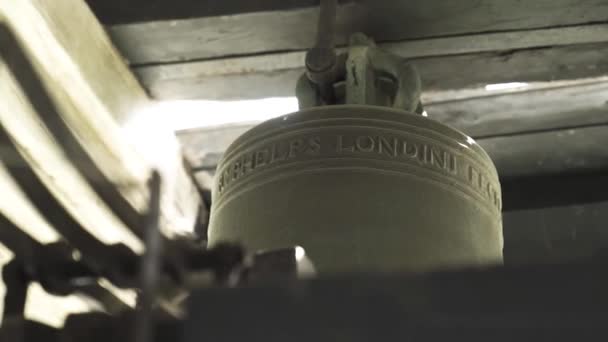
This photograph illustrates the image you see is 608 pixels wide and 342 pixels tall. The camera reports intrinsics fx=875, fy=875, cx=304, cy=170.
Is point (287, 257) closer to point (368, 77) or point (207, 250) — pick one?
point (207, 250)

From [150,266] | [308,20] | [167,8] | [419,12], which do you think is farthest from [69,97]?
[150,266]

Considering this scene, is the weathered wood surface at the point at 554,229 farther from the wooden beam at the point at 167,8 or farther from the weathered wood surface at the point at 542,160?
the wooden beam at the point at 167,8

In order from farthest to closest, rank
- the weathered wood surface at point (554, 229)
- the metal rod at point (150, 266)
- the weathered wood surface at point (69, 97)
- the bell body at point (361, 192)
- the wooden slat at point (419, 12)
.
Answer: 1. the weathered wood surface at point (554, 229)
2. the wooden slat at point (419, 12)
3. the weathered wood surface at point (69, 97)
4. the bell body at point (361, 192)
5. the metal rod at point (150, 266)

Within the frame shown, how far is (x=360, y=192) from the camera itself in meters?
0.65

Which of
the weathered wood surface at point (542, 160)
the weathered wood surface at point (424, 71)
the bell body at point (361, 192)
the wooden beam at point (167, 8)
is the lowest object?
the bell body at point (361, 192)

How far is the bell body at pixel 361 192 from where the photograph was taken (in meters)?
0.63

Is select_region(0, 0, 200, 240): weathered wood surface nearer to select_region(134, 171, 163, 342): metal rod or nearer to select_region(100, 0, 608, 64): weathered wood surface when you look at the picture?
select_region(100, 0, 608, 64): weathered wood surface

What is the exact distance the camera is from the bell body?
2.06 feet

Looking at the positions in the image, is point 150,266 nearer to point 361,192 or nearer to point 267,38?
point 361,192

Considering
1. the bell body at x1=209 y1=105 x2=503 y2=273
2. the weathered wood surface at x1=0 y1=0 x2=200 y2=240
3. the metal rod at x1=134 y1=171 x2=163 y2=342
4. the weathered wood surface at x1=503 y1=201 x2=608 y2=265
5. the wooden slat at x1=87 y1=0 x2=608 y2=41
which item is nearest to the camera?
the metal rod at x1=134 y1=171 x2=163 y2=342

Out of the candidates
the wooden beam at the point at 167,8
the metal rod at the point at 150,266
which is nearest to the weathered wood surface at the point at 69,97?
the wooden beam at the point at 167,8

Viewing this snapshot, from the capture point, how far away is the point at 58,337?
0.36m

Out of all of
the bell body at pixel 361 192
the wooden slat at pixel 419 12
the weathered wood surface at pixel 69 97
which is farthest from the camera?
the wooden slat at pixel 419 12

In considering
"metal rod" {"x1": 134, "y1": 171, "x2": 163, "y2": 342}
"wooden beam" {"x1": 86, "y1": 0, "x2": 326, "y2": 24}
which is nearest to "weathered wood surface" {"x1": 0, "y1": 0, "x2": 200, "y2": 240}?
"wooden beam" {"x1": 86, "y1": 0, "x2": 326, "y2": 24}
